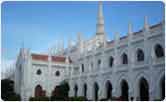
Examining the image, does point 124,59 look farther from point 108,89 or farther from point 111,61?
point 108,89

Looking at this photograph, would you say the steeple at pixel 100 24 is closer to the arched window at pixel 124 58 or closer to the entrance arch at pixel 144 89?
the arched window at pixel 124 58

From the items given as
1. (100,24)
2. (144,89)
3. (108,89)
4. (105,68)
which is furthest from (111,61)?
(100,24)

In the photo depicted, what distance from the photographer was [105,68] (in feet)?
148

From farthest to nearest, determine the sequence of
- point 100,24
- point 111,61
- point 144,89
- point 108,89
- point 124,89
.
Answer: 1. point 100,24
2. point 111,61
3. point 108,89
4. point 124,89
5. point 144,89

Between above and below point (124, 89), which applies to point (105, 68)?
above

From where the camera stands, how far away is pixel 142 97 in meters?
38.7

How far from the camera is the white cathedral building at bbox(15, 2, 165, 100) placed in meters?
36.0

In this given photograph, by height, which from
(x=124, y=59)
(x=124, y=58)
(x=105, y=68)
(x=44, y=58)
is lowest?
(x=105, y=68)

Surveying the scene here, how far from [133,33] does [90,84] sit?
1236cm

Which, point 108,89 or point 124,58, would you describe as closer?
point 124,58

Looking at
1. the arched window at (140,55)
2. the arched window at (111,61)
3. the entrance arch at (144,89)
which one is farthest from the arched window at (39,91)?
the entrance arch at (144,89)

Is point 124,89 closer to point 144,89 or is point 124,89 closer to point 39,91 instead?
point 144,89

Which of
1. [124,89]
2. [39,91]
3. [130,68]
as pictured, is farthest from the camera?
[39,91]

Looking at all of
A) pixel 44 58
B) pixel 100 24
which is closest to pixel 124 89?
pixel 44 58
